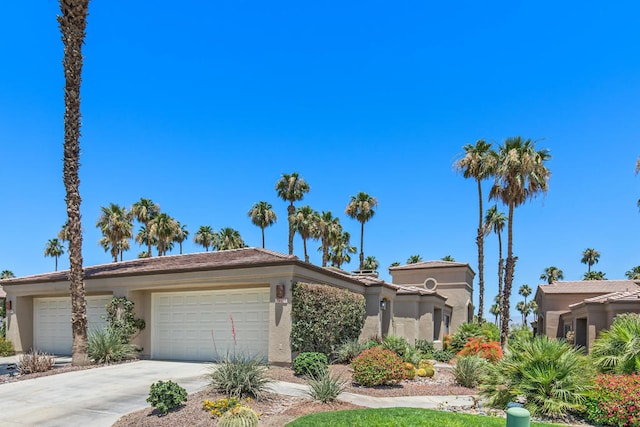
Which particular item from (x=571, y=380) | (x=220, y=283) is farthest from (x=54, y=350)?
(x=571, y=380)

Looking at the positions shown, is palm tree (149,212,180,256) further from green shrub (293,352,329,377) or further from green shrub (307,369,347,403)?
green shrub (307,369,347,403)

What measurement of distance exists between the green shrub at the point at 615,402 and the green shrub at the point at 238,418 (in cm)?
692

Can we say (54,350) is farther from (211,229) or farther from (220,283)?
(211,229)

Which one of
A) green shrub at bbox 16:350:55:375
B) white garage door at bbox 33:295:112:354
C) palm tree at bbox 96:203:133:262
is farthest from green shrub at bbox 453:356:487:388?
palm tree at bbox 96:203:133:262

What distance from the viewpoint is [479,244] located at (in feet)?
117

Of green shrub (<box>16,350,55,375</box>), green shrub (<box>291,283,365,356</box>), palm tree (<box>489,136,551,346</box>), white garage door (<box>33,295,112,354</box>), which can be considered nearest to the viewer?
green shrub (<box>16,350,55,375</box>)

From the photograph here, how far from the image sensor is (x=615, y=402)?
9.33 meters

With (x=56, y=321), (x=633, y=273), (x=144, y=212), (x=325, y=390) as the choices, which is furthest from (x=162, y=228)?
(x=633, y=273)

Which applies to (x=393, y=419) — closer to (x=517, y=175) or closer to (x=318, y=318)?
(x=318, y=318)

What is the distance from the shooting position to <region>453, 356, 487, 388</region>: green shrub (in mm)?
13867

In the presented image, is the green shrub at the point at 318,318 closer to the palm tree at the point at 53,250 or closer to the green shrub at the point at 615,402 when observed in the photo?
the green shrub at the point at 615,402

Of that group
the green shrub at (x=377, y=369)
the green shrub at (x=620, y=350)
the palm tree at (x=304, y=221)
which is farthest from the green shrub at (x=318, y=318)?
the palm tree at (x=304, y=221)

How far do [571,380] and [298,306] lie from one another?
836 centimetres

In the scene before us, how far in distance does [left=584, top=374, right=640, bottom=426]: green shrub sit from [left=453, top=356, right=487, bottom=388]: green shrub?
4143mm
